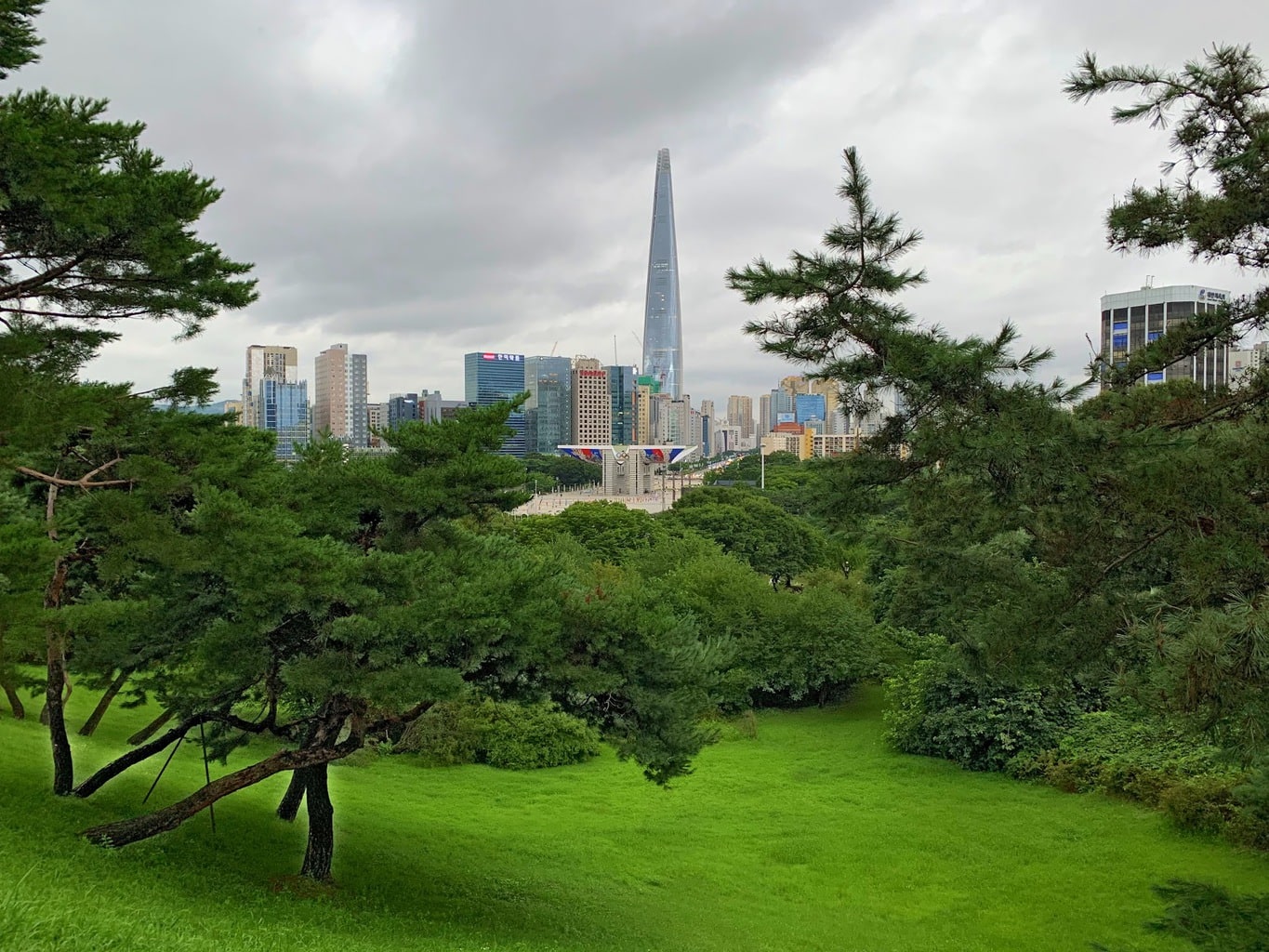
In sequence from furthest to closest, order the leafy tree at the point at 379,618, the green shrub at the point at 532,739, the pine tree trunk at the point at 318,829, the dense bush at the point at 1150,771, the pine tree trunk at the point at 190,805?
1. the green shrub at the point at 532,739
2. the dense bush at the point at 1150,771
3. the pine tree trunk at the point at 318,829
4. the pine tree trunk at the point at 190,805
5. the leafy tree at the point at 379,618

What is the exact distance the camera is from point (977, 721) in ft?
50.5

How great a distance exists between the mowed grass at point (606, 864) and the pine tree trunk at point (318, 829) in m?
0.30

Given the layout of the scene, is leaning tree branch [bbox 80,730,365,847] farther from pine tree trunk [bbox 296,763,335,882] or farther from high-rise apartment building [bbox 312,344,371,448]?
high-rise apartment building [bbox 312,344,371,448]

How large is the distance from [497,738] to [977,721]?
860 cm

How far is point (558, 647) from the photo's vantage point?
733 centimetres

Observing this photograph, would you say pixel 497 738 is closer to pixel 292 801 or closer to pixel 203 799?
pixel 292 801

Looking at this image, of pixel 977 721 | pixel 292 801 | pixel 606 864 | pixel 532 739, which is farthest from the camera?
pixel 532 739

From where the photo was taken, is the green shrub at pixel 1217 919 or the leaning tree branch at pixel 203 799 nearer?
the green shrub at pixel 1217 919

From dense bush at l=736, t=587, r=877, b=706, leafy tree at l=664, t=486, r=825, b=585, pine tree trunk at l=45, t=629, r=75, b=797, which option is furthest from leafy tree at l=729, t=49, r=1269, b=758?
leafy tree at l=664, t=486, r=825, b=585

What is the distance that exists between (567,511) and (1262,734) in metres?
35.5

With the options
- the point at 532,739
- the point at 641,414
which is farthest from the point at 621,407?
the point at 532,739

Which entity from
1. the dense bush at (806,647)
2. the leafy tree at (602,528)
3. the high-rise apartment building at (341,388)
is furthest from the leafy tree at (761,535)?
the high-rise apartment building at (341,388)

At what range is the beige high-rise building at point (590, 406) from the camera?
14038cm

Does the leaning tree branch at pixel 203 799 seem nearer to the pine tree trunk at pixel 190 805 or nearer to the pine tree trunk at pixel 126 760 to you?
the pine tree trunk at pixel 190 805
